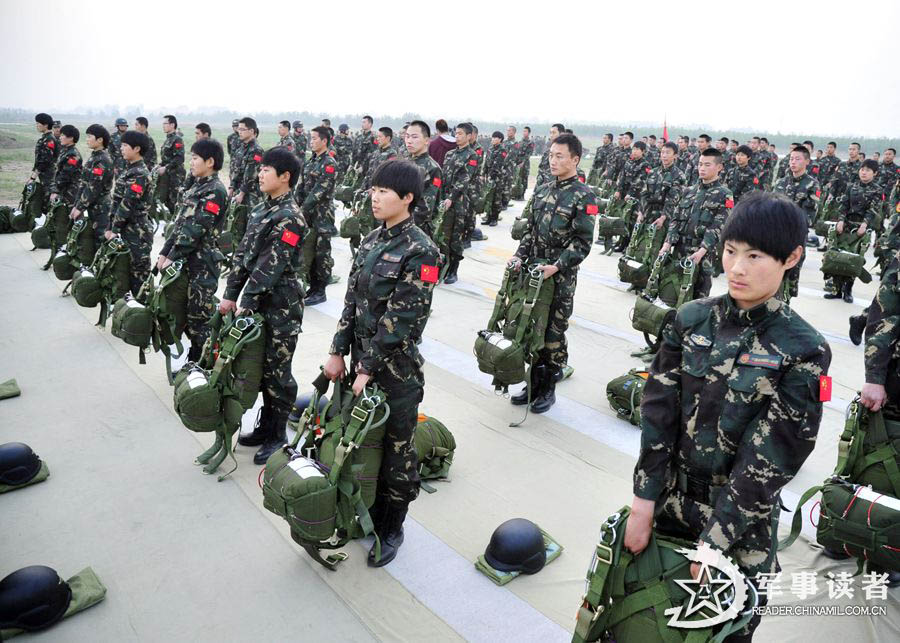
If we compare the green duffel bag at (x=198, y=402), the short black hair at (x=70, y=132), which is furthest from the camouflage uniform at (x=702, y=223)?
the short black hair at (x=70, y=132)

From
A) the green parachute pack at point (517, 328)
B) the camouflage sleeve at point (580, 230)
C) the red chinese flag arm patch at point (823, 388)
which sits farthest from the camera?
the camouflage sleeve at point (580, 230)

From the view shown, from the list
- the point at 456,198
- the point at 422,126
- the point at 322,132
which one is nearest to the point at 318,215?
the point at 322,132

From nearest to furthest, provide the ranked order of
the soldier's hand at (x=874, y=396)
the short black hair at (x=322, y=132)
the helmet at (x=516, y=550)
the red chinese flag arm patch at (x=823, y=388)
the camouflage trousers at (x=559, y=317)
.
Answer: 1. the red chinese flag arm patch at (x=823, y=388)
2. the soldier's hand at (x=874, y=396)
3. the helmet at (x=516, y=550)
4. the camouflage trousers at (x=559, y=317)
5. the short black hair at (x=322, y=132)

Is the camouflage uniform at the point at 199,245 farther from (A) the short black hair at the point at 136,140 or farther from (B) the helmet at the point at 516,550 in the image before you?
(B) the helmet at the point at 516,550

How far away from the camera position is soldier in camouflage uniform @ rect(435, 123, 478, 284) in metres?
8.60

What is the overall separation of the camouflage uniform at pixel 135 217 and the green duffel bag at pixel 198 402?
3.13 m

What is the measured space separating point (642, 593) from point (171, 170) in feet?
40.1

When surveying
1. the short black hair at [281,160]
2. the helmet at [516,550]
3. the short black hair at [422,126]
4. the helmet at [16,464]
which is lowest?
the helmet at [16,464]

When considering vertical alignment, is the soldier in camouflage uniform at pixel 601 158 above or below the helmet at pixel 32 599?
above

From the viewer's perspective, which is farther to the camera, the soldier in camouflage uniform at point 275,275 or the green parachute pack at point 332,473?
the soldier in camouflage uniform at point 275,275

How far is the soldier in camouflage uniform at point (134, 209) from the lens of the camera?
6.19m

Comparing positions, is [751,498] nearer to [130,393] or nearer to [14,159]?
[130,393]

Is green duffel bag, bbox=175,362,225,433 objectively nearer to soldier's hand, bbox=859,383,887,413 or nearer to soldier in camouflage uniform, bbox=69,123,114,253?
soldier's hand, bbox=859,383,887,413

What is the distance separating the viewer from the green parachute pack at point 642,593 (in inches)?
71.3
